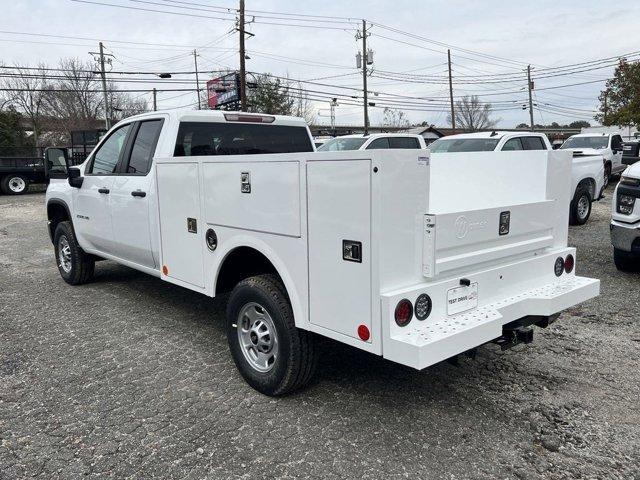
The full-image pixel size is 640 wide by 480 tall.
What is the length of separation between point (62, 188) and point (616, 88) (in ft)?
124

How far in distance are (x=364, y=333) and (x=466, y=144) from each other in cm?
924

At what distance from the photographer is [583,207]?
37.5 feet

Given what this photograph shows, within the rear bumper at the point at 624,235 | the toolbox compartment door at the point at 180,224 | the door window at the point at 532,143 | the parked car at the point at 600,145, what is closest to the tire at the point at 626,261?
the rear bumper at the point at 624,235

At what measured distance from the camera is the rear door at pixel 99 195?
5.64m

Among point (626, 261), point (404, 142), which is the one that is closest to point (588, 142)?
point (404, 142)

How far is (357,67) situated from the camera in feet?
140

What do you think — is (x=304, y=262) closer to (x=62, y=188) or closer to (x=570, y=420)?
(x=570, y=420)

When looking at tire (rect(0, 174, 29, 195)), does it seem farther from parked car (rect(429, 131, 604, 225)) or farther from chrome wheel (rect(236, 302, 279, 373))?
chrome wheel (rect(236, 302, 279, 373))

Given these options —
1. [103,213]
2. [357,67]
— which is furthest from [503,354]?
[357,67]

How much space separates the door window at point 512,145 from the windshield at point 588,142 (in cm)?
961

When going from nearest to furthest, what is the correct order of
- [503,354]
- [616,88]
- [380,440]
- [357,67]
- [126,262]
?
[380,440]
[503,354]
[126,262]
[616,88]
[357,67]

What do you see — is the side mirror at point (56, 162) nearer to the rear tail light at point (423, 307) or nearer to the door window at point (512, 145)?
the rear tail light at point (423, 307)

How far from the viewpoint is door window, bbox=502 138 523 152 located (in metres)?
10.8

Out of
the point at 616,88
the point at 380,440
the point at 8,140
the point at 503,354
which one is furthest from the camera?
the point at 8,140
